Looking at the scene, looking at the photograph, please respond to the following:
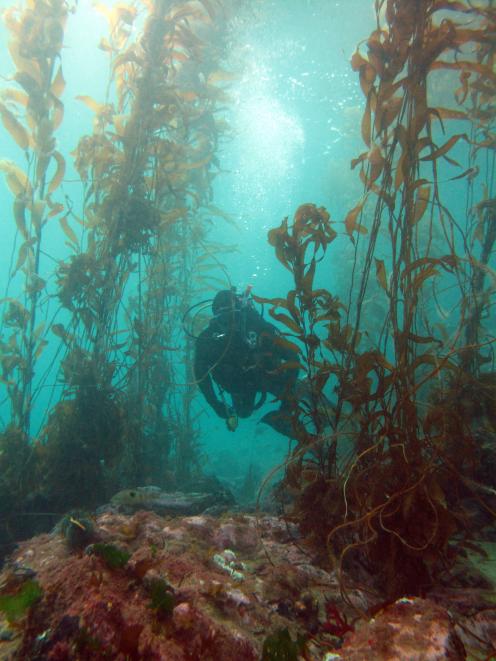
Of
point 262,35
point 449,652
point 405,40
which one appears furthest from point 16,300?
point 262,35

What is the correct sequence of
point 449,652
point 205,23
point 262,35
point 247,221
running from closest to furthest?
point 449,652, point 205,23, point 262,35, point 247,221

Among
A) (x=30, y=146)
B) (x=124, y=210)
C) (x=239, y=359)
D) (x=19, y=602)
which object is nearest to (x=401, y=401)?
(x=19, y=602)

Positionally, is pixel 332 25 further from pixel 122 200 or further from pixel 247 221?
pixel 247 221

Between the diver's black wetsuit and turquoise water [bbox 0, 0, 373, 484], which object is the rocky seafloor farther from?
turquoise water [bbox 0, 0, 373, 484]

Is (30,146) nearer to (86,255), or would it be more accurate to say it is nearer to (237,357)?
(86,255)

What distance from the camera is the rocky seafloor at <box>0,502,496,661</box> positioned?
1076mm

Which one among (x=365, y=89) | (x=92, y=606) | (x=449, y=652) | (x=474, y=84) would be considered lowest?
(x=449, y=652)

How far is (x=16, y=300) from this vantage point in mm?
4535

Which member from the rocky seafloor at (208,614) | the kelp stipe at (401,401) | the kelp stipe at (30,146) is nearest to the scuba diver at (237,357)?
the kelp stipe at (30,146)

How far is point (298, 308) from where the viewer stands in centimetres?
268

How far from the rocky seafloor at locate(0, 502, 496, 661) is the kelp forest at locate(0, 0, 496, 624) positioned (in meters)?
0.22

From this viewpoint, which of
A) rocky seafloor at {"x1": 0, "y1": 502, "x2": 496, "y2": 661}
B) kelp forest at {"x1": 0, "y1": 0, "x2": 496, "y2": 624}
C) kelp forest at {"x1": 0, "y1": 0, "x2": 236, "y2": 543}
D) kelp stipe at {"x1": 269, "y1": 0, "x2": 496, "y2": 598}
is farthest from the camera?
kelp forest at {"x1": 0, "y1": 0, "x2": 236, "y2": 543}

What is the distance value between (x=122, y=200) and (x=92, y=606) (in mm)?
4544

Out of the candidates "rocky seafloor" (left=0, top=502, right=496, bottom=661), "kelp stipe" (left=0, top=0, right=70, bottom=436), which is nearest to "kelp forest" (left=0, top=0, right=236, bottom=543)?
"kelp stipe" (left=0, top=0, right=70, bottom=436)
